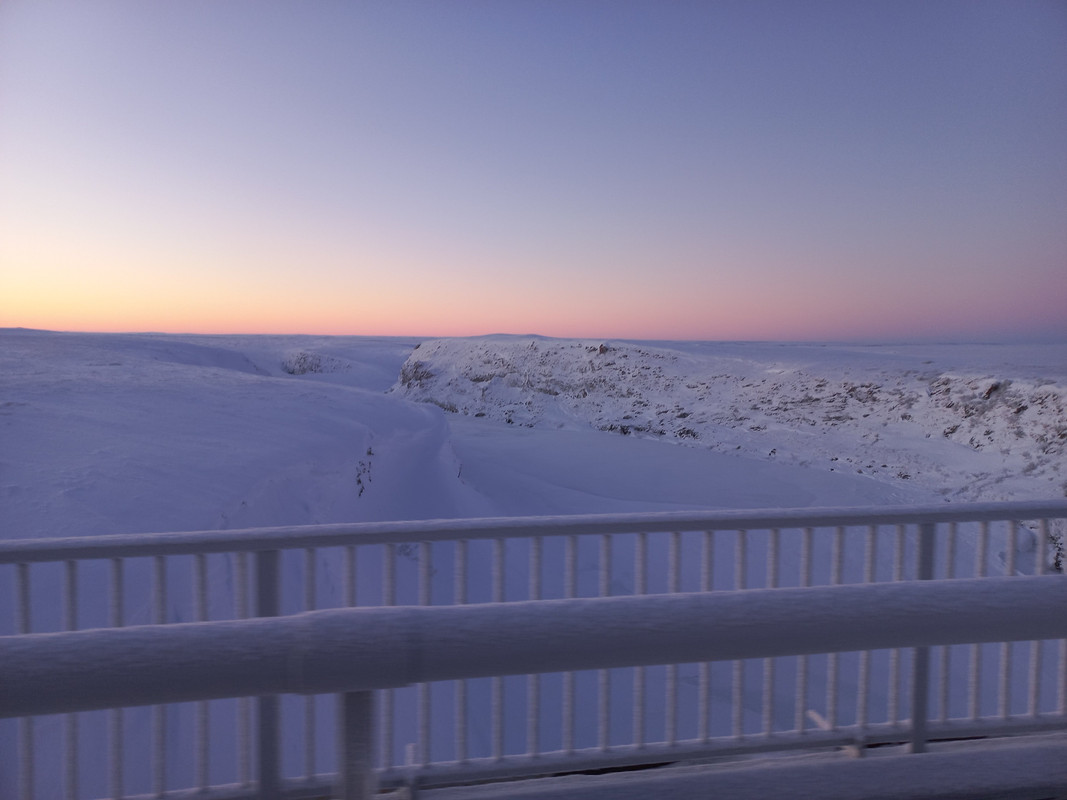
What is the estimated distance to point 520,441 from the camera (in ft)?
54.0

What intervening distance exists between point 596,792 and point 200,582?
5.92 feet

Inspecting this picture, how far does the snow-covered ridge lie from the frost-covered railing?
683cm

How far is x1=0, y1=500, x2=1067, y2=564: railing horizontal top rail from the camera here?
215 centimetres

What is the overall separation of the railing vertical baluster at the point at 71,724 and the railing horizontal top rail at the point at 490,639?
1.61 m

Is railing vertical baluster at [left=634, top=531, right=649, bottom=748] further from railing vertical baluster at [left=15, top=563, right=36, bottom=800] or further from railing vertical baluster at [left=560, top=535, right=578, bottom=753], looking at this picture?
railing vertical baluster at [left=15, top=563, right=36, bottom=800]

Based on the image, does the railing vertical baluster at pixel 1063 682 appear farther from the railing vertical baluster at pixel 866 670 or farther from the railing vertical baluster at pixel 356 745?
the railing vertical baluster at pixel 356 745

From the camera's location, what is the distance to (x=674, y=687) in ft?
8.41

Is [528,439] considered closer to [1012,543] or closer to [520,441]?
[520,441]

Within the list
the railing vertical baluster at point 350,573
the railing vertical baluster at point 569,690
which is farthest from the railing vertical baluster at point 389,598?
the railing vertical baluster at point 569,690

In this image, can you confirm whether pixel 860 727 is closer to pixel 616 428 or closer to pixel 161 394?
pixel 161 394

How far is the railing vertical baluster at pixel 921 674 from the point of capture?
2.62m

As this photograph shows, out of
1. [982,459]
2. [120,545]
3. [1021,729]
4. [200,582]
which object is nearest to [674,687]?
[1021,729]

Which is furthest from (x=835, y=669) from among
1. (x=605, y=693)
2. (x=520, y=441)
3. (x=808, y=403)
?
(x=808, y=403)

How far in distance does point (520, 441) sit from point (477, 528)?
45.9ft
